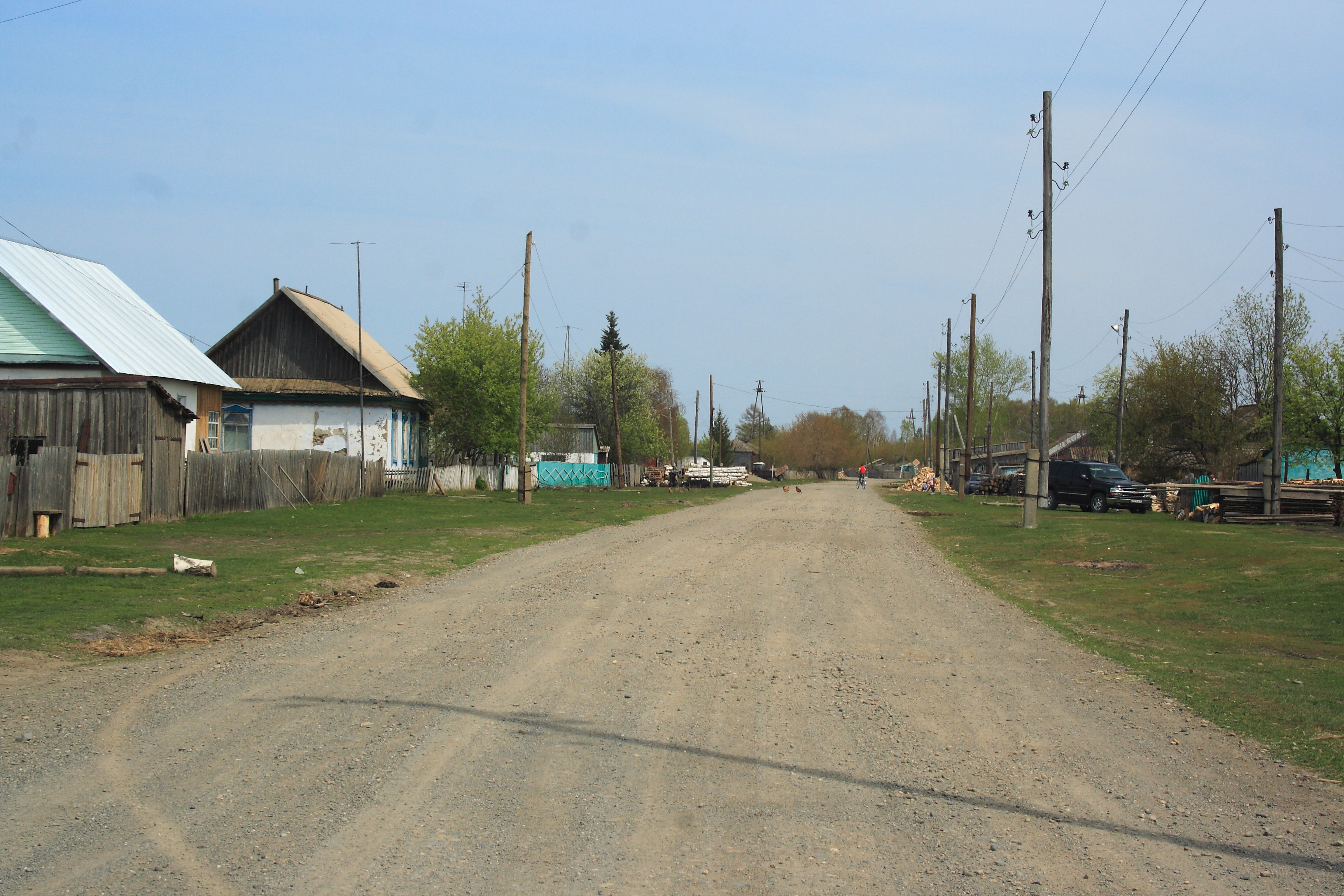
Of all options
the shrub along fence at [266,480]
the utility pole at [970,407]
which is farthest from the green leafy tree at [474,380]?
the utility pole at [970,407]

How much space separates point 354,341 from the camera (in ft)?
149

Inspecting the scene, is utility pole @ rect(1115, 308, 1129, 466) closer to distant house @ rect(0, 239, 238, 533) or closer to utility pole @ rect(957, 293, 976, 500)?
utility pole @ rect(957, 293, 976, 500)

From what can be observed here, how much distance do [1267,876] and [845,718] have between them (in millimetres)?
2945

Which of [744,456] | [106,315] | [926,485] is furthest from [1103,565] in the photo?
[744,456]

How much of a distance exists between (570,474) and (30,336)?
37.3 metres

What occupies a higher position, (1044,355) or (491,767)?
(1044,355)

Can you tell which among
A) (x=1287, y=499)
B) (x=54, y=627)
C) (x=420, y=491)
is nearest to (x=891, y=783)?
(x=54, y=627)

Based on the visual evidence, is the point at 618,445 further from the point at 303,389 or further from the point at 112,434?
the point at 112,434

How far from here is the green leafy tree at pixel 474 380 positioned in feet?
156

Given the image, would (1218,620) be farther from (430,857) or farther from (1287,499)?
(1287,499)

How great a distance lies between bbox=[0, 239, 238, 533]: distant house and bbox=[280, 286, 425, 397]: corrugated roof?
35.1ft

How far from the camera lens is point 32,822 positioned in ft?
15.9

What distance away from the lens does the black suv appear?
3422cm

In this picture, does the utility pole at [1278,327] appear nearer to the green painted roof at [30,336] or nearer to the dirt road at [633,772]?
the dirt road at [633,772]
